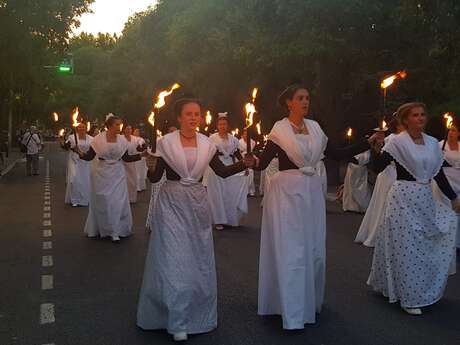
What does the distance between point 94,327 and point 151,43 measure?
40.8m

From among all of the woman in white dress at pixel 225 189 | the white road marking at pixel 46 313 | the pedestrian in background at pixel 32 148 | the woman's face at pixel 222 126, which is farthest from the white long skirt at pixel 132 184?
the pedestrian in background at pixel 32 148

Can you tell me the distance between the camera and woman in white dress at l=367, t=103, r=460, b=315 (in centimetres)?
678

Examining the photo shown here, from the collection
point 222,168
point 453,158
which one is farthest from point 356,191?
point 222,168

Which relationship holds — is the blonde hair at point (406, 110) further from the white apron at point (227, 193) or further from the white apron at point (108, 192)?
the white apron at point (227, 193)

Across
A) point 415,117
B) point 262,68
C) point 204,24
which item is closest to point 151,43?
point 204,24

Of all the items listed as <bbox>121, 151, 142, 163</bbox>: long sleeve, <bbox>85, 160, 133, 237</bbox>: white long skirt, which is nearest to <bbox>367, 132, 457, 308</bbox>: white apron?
<bbox>121, 151, 142, 163</bbox>: long sleeve

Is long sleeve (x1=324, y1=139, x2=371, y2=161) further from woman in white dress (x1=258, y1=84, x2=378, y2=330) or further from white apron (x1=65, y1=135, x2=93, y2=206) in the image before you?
white apron (x1=65, y1=135, x2=93, y2=206)

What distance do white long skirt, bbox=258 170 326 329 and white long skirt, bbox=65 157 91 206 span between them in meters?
11.0

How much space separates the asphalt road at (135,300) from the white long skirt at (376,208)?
26 cm

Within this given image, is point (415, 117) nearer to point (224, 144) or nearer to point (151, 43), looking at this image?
point (224, 144)

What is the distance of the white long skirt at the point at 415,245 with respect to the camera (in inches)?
265

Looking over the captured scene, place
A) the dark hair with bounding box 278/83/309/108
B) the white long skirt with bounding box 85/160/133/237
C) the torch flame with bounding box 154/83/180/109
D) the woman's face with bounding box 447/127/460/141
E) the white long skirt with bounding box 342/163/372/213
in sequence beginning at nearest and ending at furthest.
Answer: the torch flame with bounding box 154/83/180/109
the dark hair with bounding box 278/83/309/108
the woman's face with bounding box 447/127/460/141
the white long skirt with bounding box 85/160/133/237
the white long skirt with bounding box 342/163/372/213

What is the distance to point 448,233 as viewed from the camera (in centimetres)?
697

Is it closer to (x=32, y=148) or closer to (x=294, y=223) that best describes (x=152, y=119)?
(x=294, y=223)
